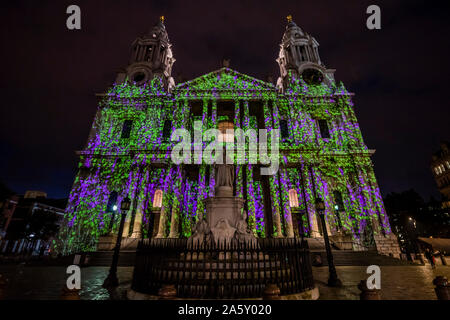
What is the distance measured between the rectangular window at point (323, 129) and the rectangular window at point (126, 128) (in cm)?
2489

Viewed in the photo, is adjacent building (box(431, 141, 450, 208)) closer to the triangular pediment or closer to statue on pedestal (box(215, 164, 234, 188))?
the triangular pediment

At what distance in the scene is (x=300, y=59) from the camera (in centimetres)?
3303

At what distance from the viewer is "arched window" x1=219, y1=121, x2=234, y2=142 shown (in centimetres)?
2602

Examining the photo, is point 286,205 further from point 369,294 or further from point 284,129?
point 369,294

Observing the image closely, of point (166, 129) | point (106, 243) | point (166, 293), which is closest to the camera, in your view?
point (166, 293)

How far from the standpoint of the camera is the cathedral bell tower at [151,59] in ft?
103

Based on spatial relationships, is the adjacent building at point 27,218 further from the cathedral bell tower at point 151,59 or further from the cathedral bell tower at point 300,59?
the cathedral bell tower at point 300,59

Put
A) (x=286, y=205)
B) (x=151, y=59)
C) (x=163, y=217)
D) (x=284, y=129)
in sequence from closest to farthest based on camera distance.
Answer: (x=163, y=217)
(x=286, y=205)
(x=284, y=129)
(x=151, y=59)

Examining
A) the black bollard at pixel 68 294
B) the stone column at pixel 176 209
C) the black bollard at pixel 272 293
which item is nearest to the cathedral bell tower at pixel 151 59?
the stone column at pixel 176 209

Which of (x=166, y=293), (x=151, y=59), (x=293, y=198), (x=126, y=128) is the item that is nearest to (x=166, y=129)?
(x=126, y=128)

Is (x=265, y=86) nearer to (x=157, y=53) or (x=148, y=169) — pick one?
(x=148, y=169)

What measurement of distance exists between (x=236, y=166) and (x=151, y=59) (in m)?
24.1

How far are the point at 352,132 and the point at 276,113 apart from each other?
10.00 metres

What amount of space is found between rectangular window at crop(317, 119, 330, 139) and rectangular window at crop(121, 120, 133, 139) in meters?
24.9
